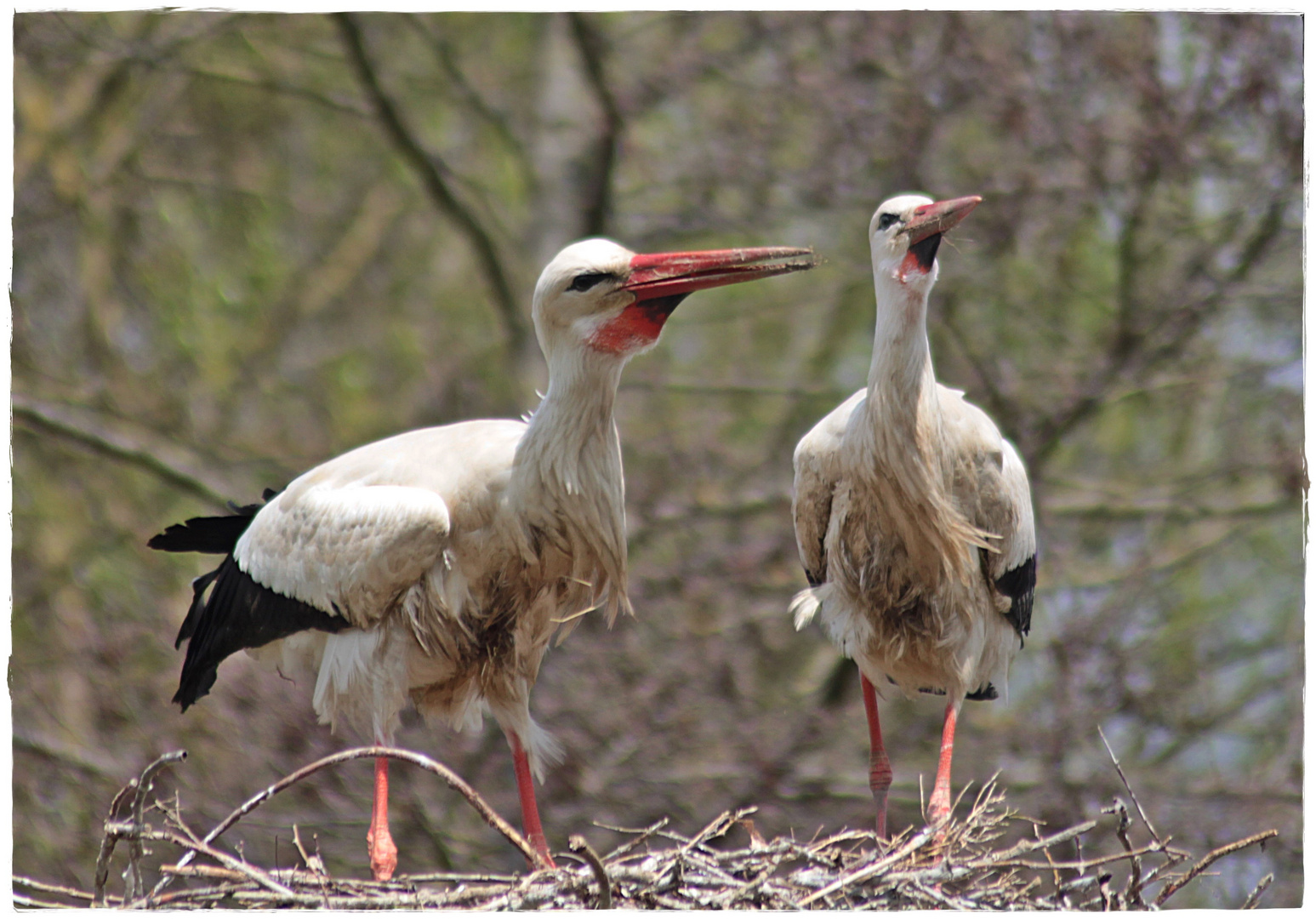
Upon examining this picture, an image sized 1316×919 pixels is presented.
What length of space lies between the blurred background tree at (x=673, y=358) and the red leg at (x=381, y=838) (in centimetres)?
226

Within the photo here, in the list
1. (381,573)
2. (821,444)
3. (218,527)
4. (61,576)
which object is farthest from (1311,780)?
(61,576)

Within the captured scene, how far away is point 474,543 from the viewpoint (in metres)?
3.22

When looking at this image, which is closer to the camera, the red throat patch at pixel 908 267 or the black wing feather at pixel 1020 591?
the red throat patch at pixel 908 267

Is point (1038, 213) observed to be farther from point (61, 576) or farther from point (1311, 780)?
point (61, 576)

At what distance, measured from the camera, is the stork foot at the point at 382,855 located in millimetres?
3330

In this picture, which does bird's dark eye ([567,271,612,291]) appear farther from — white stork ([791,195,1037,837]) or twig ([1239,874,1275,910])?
twig ([1239,874,1275,910])

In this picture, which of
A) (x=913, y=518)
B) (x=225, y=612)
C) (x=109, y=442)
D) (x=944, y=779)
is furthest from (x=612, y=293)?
(x=109, y=442)

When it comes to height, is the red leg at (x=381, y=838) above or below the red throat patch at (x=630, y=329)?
below

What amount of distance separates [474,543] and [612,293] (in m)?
0.63

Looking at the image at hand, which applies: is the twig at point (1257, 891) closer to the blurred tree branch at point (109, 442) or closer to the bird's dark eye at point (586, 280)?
the bird's dark eye at point (586, 280)

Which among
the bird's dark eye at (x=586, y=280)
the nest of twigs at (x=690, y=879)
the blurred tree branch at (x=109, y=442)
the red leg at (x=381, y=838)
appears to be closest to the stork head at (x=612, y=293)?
the bird's dark eye at (x=586, y=280)

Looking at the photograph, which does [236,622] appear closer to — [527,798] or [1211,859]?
[527,798]

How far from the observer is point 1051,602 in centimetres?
603

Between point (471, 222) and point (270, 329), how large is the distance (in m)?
1.04
